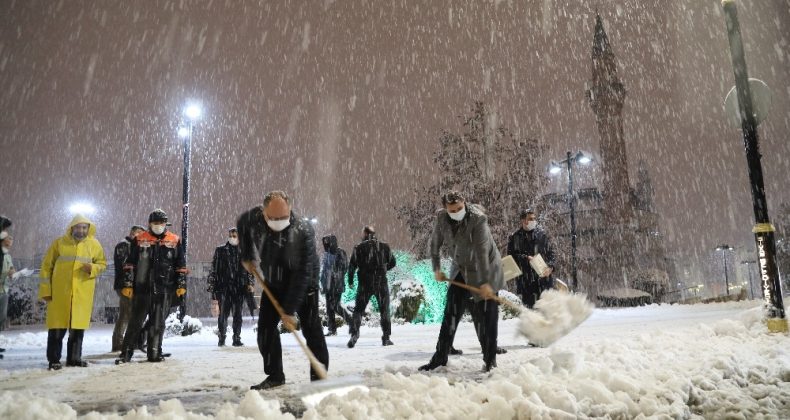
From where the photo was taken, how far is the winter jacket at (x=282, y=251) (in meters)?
4.98

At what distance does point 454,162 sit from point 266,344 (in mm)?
23753

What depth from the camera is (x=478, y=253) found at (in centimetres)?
588

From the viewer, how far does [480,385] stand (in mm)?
4004

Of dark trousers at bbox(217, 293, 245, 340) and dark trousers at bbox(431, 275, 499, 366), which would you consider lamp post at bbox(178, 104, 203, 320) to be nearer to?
dark trousers at bbox(217, 293, 245, 340)

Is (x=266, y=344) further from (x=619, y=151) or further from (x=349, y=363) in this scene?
(x=619, y=151)

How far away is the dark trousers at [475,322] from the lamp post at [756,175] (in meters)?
4.13

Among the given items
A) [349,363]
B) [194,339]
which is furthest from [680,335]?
[194,339]

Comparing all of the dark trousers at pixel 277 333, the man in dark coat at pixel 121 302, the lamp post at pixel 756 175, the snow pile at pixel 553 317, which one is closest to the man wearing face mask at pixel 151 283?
the man in dark coat at pixel 121 302

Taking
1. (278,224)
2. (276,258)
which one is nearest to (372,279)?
(276,258)

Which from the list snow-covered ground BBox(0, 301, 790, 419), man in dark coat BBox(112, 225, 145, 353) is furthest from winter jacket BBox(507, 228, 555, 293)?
man in dark coat BBox(112, 225, 145, 353)

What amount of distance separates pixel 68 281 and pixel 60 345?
2.72ft

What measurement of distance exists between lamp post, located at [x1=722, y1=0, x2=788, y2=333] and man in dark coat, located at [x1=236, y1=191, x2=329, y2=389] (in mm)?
6202

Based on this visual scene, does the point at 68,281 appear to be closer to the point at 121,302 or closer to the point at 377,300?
the point at 121,302

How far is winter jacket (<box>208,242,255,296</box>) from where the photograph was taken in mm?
9797
